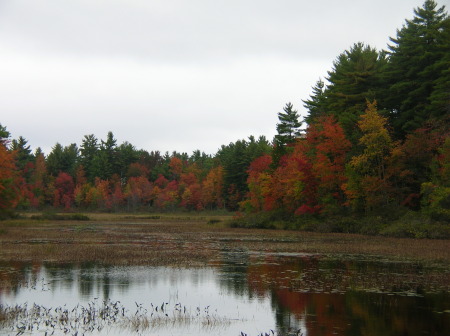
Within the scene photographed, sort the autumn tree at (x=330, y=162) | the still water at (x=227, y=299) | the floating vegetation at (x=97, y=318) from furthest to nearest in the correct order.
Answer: the autumn tree at (x=330, y=162)
the still water at (x=227, y=299)
the floating vegetation at (x=97, y=318)

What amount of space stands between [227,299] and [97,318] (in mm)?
4945

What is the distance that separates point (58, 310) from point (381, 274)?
14157mm

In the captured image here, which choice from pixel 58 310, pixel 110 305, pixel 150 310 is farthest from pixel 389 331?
pixel 58 310

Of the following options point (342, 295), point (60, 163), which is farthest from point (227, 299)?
point (60, 163)

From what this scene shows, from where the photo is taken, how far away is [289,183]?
204ft

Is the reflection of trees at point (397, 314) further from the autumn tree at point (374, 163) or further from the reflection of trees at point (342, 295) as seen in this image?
the autumn tree at point (374, 163)

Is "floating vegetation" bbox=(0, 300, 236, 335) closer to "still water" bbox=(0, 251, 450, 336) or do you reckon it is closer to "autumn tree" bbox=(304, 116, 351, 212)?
"still water" bbox=(0, 251, 450, 336)

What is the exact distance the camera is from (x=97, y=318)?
14727mm

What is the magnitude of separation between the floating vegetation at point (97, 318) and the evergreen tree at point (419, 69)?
3995cm

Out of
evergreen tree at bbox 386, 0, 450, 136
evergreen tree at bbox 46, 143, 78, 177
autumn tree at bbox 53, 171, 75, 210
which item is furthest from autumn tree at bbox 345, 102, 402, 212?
evergreen tree at bbox 46, 143, 78, 177

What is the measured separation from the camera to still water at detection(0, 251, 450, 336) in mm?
13820

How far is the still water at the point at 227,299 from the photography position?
13.8 m

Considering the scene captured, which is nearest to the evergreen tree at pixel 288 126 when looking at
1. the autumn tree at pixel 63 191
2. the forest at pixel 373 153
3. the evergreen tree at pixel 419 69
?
the forest at pixel 373 153

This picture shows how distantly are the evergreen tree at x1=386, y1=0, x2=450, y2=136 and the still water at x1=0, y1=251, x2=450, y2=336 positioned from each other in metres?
29.4
